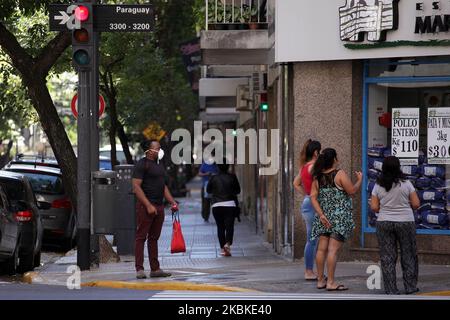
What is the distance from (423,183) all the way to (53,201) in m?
9.24

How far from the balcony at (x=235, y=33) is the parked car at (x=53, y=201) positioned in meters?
4.31

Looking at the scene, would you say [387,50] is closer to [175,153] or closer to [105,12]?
[105,12]

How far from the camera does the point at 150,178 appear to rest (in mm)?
15383

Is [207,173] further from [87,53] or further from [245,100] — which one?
[87,53]

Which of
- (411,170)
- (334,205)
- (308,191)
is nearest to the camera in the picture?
(334,205)

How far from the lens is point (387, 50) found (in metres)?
17.0

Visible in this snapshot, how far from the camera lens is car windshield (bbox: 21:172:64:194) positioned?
79.2ft

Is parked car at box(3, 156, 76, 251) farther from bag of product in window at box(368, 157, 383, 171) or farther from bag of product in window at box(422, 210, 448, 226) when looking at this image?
bag of product in window at box(422, 210, 448, 226)

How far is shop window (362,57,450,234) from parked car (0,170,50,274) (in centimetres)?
521

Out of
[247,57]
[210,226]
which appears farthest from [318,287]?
[210,226]

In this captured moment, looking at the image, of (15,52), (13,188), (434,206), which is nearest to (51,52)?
(15,52)

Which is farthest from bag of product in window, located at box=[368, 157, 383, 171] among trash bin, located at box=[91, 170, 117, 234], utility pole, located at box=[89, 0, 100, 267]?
utility pole, located at box=[89, 0, 100, 267]

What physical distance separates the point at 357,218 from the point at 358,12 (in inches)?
119
